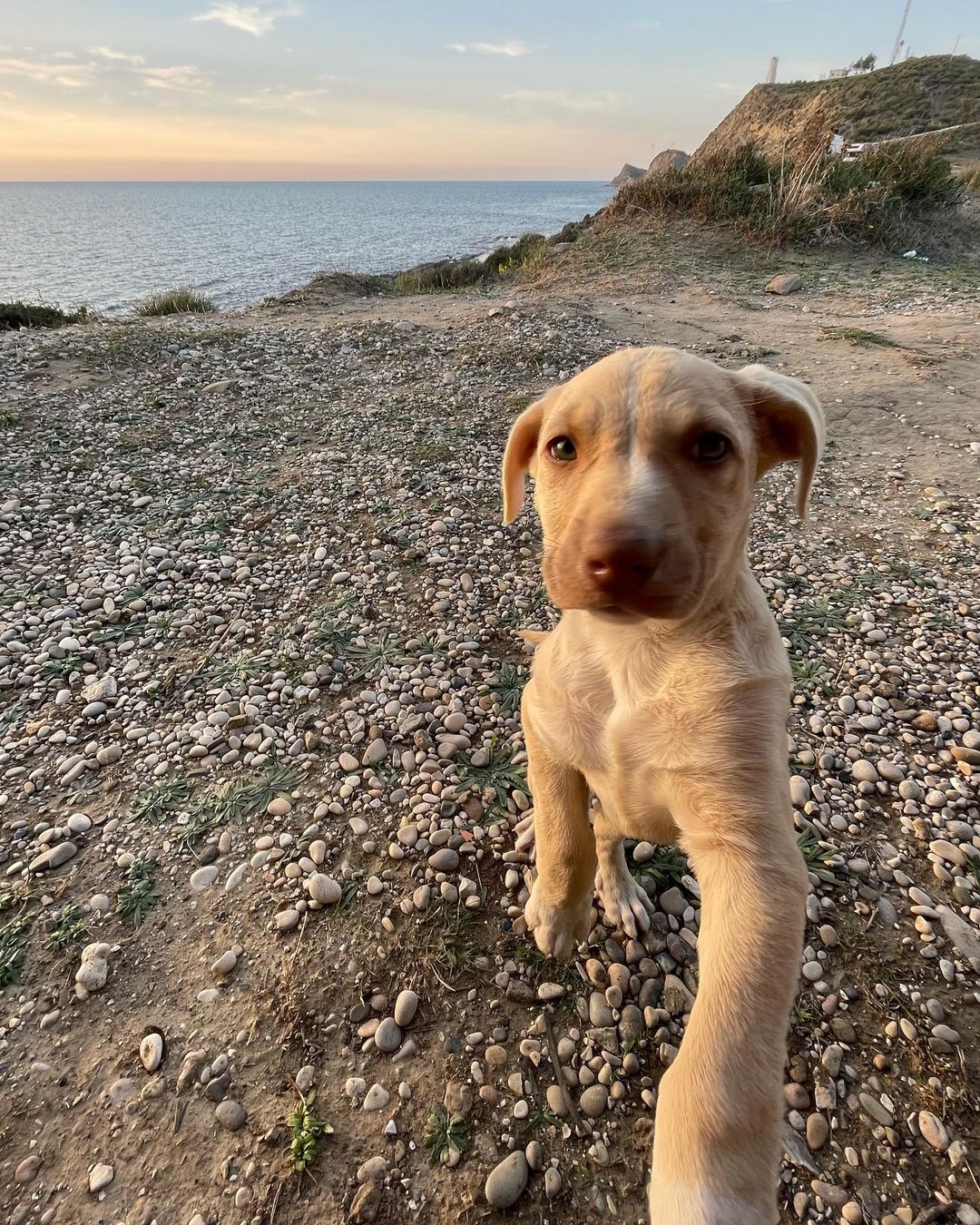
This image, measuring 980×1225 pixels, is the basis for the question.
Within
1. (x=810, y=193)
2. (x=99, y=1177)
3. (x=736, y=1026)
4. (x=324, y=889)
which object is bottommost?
(x=99, y=1177)

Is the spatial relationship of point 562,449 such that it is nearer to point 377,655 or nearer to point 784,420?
point 784,420

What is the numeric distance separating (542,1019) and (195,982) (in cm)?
161

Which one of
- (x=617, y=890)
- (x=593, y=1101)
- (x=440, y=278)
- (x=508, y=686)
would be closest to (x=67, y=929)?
(x=593, y=1101)

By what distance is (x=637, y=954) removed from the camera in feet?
9.77

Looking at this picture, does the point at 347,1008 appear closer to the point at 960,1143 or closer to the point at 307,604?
the point at 960,1143

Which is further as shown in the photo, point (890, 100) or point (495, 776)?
point (890, 100)

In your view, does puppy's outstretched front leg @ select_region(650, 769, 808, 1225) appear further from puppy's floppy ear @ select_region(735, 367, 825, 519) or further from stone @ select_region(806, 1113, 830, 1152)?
puppy's floppy ear @ select_region(735, 367, 825, 519)

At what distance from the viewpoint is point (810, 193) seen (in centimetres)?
1772

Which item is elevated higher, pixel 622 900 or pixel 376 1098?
pixel 622 900

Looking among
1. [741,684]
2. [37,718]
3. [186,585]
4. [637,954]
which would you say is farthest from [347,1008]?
[186,585]

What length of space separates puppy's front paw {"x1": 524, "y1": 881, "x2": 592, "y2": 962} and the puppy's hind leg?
0.19 meters

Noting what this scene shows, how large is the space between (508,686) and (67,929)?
2.88m

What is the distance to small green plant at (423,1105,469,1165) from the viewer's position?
2369 mm

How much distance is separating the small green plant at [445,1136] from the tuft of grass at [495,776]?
1.50 meters
